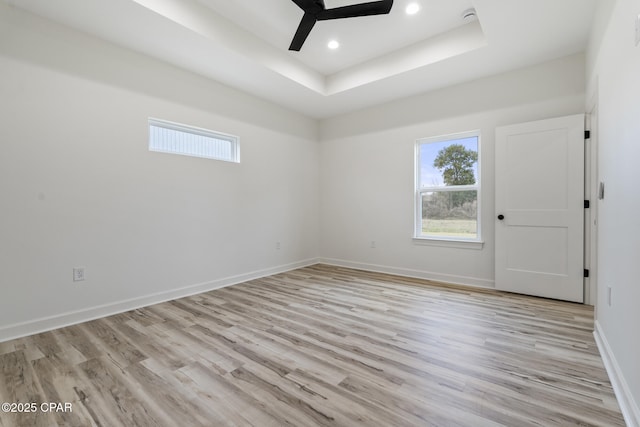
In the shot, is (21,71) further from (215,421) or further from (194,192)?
(215,421)

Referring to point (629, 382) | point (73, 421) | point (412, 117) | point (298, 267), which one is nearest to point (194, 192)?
point (298, 267)

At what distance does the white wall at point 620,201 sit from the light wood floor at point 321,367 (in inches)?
7.5

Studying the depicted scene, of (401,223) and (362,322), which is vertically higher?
(401,223)

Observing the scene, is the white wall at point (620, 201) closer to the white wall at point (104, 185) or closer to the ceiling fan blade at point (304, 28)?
the ceiling fan blade at point (304, 28)

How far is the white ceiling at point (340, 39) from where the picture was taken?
2611 mm

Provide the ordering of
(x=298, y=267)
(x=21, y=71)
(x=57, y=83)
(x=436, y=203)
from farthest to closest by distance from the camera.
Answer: (x=298, y=267) < (x=436, y=203) < (x=57, y=83) < (x=21, y=71)

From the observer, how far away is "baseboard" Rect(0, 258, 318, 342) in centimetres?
245

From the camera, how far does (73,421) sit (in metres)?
1.47

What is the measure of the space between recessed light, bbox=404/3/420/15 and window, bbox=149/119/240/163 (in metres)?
2.60

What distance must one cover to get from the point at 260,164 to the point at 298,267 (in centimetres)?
189

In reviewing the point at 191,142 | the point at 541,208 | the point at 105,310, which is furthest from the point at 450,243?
the point at 105,310

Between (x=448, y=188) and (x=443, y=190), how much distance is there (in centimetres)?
8

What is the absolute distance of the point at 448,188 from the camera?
4234mm

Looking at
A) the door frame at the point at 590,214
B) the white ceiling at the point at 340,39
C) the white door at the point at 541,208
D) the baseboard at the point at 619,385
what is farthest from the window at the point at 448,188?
the baseboard at the point at 619,385
